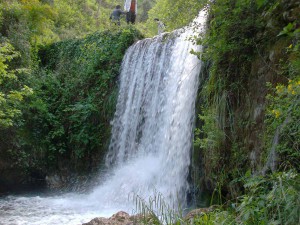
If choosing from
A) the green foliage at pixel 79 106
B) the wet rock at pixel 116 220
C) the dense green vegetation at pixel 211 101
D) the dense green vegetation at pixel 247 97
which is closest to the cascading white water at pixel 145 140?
the green foliage at pixel 79 106

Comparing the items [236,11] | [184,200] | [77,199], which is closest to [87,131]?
[77,199]

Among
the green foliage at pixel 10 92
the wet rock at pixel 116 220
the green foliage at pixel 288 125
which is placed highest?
the green foliage at pixel 10 92

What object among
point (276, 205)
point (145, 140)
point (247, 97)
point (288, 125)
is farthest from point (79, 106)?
point (276, 205)

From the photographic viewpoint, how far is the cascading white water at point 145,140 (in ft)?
23.7

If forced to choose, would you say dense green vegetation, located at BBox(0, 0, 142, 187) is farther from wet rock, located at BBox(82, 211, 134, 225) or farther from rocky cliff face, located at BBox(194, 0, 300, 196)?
rocky cliff face, located at BBox(194, 0, 300, 196)

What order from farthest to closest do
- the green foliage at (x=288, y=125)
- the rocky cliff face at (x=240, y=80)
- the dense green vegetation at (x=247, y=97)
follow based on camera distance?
the rocky cliff face at (x=240, y=80) → the dense green vegetation at (x=247, y=97) → the green foliage at (x=288, y=125)

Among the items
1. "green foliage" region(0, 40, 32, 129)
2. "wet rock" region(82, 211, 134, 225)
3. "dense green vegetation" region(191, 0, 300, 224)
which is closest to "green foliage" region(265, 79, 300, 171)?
"dense green vegetation" region(191, 0, 300, 224)

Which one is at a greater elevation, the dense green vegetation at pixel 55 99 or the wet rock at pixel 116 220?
the dense green vegetation at pixel 55 99

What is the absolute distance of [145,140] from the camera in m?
9.13

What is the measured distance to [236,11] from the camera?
16.2 feet

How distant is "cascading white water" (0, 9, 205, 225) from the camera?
23.7 feet

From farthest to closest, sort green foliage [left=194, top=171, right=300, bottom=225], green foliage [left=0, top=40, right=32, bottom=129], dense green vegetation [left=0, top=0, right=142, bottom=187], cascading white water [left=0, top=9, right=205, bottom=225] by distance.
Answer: dense green vegetation [left=0, top=0, right=142, bottom=187] < green foliage [left=0, top=40, right=32, bottom=129] < cascading white water [left=0, top=9, right=205, bottom=225] < green foliage [left=194, top=171, right=300, bottom=225]

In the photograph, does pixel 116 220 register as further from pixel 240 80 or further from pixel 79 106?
pixel 79 106

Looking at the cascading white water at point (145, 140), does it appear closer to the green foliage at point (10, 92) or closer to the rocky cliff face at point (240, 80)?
the rocky cliff face at point (240, 80)
